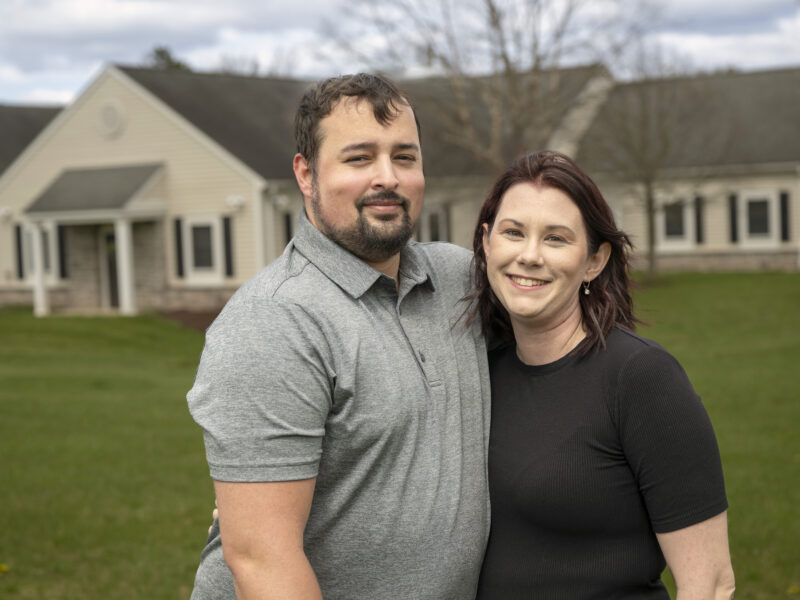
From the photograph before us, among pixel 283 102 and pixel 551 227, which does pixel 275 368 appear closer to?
pixel 551 227

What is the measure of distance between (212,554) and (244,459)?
555 mm

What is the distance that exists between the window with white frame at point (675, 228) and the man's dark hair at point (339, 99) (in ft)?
99.9

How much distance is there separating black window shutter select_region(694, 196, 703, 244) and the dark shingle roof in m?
17.5

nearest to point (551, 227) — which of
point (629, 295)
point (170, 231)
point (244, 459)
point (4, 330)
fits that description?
point (629, 295)

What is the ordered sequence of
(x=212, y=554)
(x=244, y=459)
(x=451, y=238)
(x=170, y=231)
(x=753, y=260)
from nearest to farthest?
(x=244, y=459), (x=212, y=554), (x=170, y=231), (x=451, y=238), (x=753, y=260)

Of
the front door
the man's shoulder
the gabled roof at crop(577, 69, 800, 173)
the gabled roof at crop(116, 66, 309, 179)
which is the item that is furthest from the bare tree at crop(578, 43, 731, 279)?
the man's shoulder

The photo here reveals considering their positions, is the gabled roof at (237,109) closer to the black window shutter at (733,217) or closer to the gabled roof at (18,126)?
the gabled roof at (18,126)

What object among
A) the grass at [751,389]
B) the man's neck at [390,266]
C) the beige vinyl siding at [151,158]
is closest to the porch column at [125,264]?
the beige vinyl siding at [151,158]

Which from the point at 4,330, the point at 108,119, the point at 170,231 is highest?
the point at 108,119

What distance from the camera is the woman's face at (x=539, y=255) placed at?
9.30 feet

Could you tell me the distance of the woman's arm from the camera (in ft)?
8.57

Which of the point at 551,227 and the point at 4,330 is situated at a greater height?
the point at 551,227

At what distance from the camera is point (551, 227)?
2.84 metres

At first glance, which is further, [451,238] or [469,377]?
[451,238]
